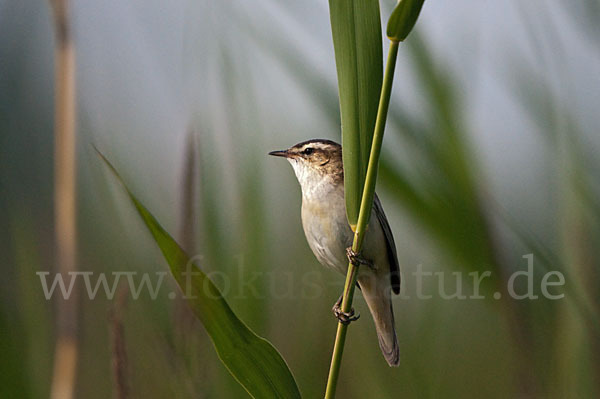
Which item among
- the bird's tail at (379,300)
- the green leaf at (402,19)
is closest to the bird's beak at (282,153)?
the bird's tail at (379,300)

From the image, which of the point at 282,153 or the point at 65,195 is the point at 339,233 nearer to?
the point at 282,153

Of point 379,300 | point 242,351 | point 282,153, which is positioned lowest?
point 379,300

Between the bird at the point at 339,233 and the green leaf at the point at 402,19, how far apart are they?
987mm

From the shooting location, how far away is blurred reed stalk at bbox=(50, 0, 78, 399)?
1.04 m

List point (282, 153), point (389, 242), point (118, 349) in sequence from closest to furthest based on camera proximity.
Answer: point (118, 349) → point (389, 242) → point (282, 153)

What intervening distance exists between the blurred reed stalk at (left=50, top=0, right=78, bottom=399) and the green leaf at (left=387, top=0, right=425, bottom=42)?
64 cm

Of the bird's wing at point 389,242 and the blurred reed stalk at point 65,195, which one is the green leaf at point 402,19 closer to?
the blurred reed stalk at point 65,195

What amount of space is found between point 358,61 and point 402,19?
0.10 meters

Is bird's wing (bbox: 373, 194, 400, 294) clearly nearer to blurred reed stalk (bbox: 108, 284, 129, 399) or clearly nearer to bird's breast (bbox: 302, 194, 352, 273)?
bird's breast (bbox: 302, 194, 352, 273)

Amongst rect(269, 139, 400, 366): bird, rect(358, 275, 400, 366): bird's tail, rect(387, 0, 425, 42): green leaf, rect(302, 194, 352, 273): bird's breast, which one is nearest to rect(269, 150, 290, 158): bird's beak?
rect(269, 139, 400, 366): bird

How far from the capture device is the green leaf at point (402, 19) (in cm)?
67

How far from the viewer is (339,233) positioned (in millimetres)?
1690

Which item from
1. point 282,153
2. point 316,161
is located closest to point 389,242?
point 316,161

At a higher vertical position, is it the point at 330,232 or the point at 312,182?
the point at 312,182
